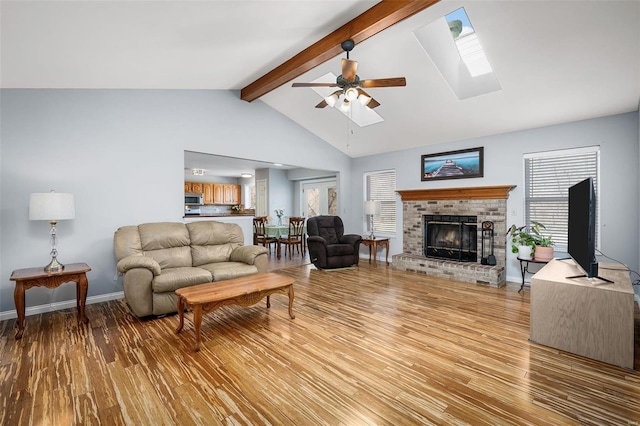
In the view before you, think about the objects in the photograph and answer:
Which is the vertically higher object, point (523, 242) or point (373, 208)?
point (373, 208)

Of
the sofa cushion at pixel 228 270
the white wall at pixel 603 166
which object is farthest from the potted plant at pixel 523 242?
the sofa cushion at pixel 228 270

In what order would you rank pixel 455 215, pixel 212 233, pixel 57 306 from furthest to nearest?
1. pixel 455 215
2. pixel 212 233
3. pixel 57 306

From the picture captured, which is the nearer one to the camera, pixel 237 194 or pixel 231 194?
pixel 231 194

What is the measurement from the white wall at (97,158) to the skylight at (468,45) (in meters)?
3.39

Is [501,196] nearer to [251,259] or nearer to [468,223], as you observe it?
[468,223]

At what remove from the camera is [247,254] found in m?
4.07

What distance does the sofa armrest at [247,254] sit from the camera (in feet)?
13.1

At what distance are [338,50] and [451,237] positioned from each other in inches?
154

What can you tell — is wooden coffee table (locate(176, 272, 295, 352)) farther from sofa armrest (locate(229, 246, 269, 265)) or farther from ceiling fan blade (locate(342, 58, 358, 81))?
ceiling fan blade (locate(342, 58, 358, 81))

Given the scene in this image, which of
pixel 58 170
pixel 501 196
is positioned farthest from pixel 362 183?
pixel 58 170

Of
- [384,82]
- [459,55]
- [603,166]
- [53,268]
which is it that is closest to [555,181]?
[603,166]

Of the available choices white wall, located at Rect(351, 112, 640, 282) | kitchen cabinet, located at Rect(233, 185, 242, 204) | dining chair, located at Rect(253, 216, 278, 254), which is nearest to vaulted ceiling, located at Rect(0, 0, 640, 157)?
white wall, located at Rect(351, 112, 640, 282)

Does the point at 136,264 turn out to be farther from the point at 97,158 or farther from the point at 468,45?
the point at 468,45

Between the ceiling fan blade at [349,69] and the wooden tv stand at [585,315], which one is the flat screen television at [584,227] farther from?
the ceiling fan blade at [349,69]
